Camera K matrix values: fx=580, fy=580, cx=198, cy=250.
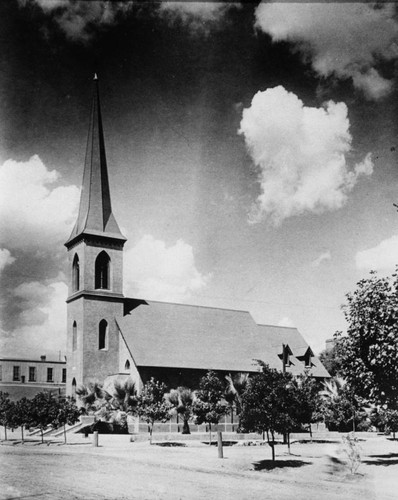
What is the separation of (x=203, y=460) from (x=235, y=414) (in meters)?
Result: 23.9

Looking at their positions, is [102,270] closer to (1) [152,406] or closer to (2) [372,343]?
(1) [152,406]

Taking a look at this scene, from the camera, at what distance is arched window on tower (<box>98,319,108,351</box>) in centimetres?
4853

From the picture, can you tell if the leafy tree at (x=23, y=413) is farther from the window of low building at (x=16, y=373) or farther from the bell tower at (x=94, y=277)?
the window of low building at (x=16, y=373)

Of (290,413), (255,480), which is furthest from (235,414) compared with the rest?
(255,480)

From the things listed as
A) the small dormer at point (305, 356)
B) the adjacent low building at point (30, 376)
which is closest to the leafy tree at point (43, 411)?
the small dormer at point (305, 356)

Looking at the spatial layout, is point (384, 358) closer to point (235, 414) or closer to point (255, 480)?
point (255, 480)

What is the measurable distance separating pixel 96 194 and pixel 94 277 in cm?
763

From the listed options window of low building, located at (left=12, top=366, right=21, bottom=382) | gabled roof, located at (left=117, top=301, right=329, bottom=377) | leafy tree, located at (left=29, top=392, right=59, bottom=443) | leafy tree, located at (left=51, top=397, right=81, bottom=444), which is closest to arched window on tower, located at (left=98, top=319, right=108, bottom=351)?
gabled roof, located at (left=117, top=301, right=329, bottom=377)

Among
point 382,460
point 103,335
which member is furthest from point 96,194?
point 382,460

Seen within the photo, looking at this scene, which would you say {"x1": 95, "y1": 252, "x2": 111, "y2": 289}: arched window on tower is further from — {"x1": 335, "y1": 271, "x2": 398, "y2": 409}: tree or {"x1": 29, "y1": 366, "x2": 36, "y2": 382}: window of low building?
{"x1": 29, "y1": 366, "x2": 36, "y2": 382}: window of low building

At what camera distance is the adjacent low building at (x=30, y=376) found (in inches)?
2881

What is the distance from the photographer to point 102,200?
51750 millimetres

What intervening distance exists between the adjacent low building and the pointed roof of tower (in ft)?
97.8

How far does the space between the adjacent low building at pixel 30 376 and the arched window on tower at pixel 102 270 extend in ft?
93.5
